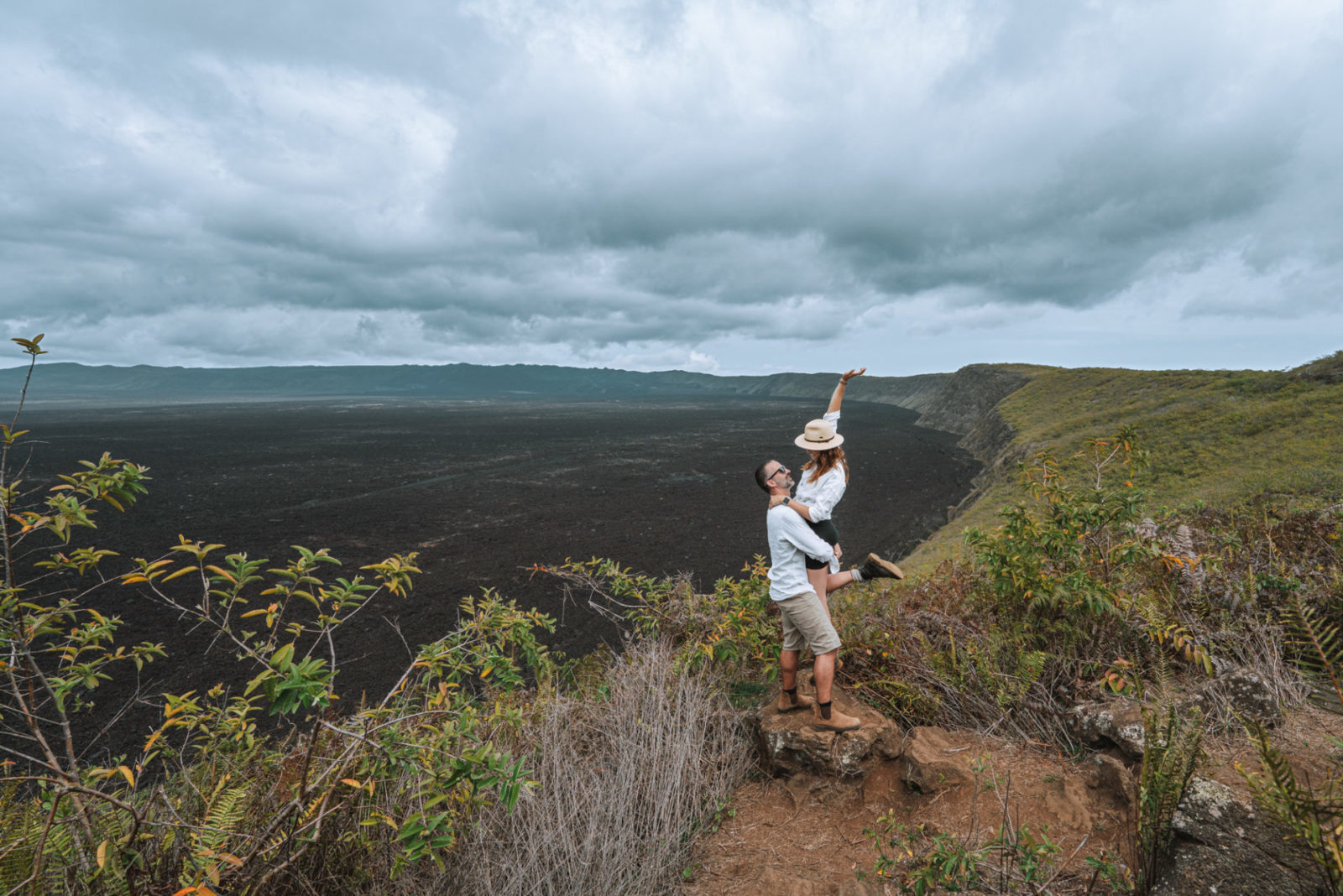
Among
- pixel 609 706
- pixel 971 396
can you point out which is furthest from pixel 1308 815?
pixel 971 396

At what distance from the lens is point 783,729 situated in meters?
4.03

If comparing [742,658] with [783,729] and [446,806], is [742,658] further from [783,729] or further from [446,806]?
[446,806]

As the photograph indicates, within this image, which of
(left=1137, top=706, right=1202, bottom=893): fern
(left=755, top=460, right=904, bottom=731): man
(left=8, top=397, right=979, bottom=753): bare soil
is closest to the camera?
(left=1137, top=706, right=1202, bottom=893): fern

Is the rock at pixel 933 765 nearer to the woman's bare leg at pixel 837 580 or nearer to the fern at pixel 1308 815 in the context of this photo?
the woman's bare leg at pixel 837 580

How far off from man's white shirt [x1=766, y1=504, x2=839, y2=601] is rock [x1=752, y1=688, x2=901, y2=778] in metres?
0.91

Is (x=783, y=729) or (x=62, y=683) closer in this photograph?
(x=62, y=683)

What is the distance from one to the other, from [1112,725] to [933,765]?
3.53 ft

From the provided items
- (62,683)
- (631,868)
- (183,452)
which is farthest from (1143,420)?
(183,452)

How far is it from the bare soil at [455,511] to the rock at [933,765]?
12.8 feet

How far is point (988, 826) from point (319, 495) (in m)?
33.8

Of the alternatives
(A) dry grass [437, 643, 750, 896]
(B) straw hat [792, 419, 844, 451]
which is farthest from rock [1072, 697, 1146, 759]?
(B) straw hat [792, 419, 844, 451]

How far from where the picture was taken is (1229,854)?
2.31 meters

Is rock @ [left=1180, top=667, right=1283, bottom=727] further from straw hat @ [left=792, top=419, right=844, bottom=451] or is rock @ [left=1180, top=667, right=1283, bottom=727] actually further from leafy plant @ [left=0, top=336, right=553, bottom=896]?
leafy plant @ [left=0, top=336, right=553, bottom=896]

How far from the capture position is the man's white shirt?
3.99 meters
